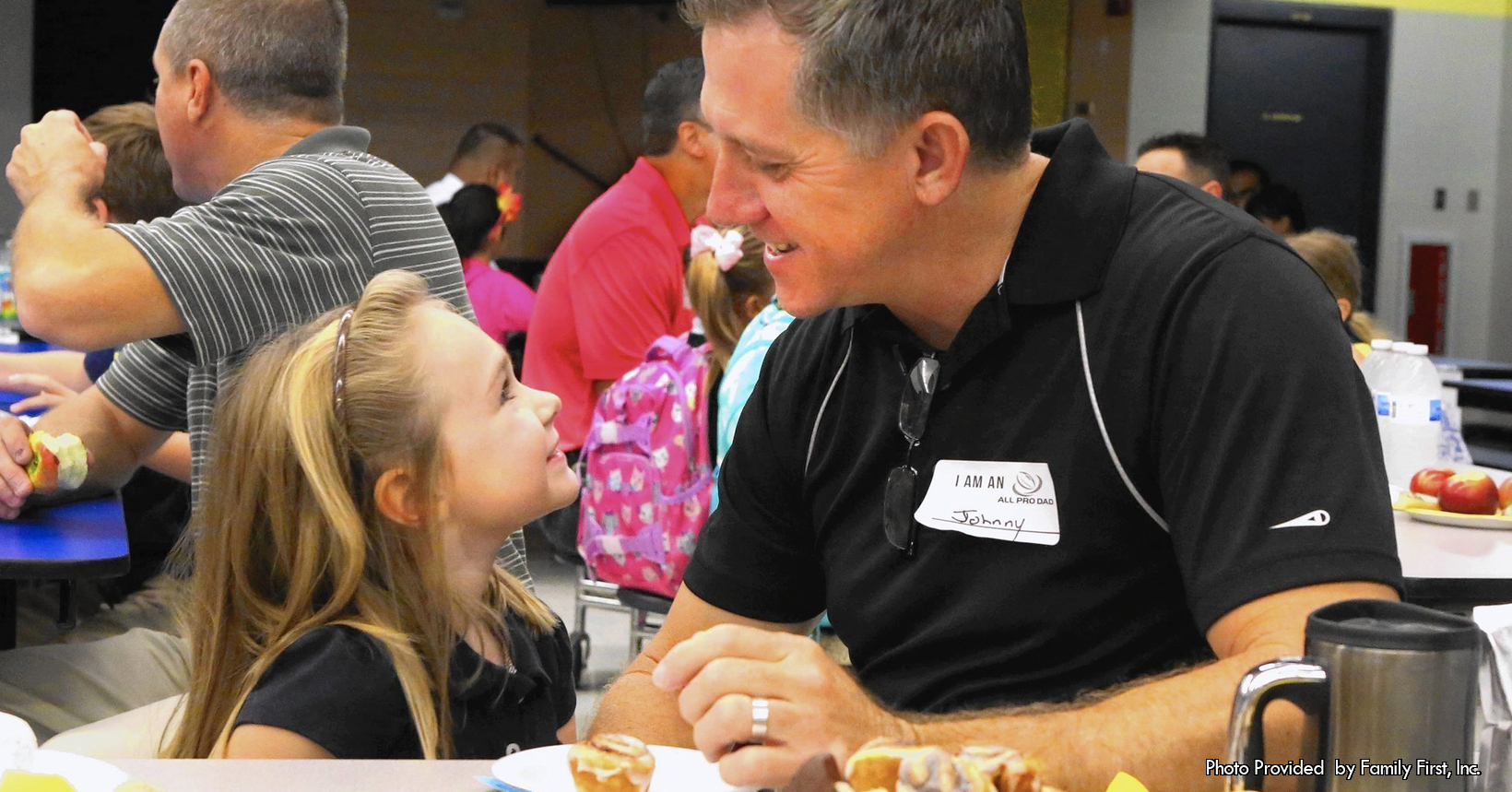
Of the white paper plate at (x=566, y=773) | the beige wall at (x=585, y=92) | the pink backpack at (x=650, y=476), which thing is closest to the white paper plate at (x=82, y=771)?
the white paper plate at (x=566, y=773)

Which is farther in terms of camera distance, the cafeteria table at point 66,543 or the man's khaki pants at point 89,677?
the man's khaki pants at point 89,677

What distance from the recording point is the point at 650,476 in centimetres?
310

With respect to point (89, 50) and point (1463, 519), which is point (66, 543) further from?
point (89, 50)

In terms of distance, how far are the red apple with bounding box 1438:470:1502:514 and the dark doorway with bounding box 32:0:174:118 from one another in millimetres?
7433

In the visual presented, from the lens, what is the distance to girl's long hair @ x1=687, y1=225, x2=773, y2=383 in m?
3.09

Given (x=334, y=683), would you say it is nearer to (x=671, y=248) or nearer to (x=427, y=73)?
(x=671, y=248)

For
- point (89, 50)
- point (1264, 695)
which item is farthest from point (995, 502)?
point (89, 50)

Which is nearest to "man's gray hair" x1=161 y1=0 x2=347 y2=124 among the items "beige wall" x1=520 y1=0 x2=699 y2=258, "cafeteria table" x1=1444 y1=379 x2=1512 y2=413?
"cafeteria table" x1=1444 y1=379 x2=1512 y2=413

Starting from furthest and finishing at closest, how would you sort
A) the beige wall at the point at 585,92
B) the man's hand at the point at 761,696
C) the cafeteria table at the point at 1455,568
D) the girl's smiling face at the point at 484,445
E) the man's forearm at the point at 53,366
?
the beige wall at the point at 585,92 → the man's forearm at the point at 53,366 → the cafeteria table at the point at 1455,568 → the girl's smiling face at the point at 484,445 → the man's hand at the point at 761,696

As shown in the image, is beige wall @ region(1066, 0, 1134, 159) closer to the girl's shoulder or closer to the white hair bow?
the white hair bow

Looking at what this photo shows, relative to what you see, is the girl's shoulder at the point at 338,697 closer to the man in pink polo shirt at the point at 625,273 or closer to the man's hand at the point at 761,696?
the man's hand at the point at 761,696

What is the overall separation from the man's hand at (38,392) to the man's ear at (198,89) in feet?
2.89

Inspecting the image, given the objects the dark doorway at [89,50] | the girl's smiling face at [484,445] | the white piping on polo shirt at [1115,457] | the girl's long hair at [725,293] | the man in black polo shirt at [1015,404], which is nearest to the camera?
the man in black polo shirt at [1015,404]

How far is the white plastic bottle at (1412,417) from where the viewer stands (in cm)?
297
